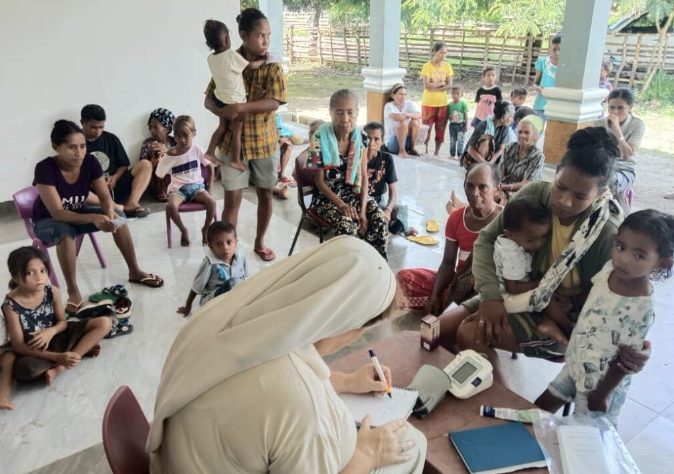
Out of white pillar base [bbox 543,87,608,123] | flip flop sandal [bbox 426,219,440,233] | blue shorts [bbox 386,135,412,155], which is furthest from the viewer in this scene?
blue shorts [bbox 386,135,412,155]

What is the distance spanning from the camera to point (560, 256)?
1.94 m

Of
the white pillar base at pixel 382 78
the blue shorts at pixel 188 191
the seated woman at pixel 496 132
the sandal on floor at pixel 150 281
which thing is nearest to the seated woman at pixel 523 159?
the seated woman at pixel 496 132

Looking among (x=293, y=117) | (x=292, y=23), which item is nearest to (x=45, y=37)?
(x=293, y=117)

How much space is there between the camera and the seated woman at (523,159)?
4.14 metres

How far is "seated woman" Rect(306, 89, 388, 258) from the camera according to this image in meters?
3.55

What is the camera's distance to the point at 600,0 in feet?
15.5

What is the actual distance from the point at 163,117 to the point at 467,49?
1248cm

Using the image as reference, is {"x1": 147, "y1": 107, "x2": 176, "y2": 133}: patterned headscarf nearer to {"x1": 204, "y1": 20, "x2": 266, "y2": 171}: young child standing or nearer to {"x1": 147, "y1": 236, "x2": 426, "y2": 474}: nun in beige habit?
{"x1": 204, "y1": 20, "x2": 266, "y2": 171}: young child standing

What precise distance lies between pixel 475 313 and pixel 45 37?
4.59 metres

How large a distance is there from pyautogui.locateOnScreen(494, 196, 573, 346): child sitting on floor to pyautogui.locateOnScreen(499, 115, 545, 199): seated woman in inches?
82.8

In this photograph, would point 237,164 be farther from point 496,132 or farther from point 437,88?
point 437,88

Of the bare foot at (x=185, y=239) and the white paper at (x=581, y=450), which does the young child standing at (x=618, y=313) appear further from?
the bare foot at (x=185, y=239)

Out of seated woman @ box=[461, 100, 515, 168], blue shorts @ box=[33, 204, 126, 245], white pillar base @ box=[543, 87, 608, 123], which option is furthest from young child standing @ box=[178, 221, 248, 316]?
white pillar base @ box=[543, 87, 608, 123]

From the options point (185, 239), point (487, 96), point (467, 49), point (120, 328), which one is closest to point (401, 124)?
point (487, 96)
